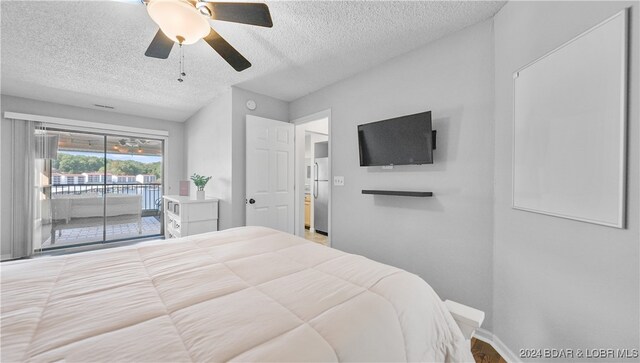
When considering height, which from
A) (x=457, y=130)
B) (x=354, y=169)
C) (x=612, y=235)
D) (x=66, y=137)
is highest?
(x=66, y=137)

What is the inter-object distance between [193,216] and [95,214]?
111 inches

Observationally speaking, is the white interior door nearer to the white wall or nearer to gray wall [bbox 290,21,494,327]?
the white wall

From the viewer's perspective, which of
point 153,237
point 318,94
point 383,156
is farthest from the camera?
point 153,237

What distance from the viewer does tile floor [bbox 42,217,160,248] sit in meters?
3.99

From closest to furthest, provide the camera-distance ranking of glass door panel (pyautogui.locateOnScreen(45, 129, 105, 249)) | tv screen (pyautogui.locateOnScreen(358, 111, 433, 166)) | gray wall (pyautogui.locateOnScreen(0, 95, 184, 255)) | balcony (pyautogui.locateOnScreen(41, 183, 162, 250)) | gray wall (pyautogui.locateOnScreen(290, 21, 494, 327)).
→ gray wall (pyautogui.locateOnScreen(290, 21, 494, 327)) < tv screen (pyautogui.locateOnScreen(358, 111, 433, 166)) < gray wall (pyautogui.locateOnScreen(0, 95, 184, 255)) < glass door panel (pyautogui.locateOnScreen(45, 129, 105, 249)) < balcony (pyautogui.locateOnScreen(41, 183, 162, 250))

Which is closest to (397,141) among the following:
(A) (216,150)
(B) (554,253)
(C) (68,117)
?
(B) (554,253)

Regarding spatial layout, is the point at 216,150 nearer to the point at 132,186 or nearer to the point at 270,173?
the point at 270,173

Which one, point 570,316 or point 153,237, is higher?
point 570,316

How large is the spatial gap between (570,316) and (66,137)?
6.51 metres

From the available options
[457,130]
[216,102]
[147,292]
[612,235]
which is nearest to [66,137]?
[216,102]

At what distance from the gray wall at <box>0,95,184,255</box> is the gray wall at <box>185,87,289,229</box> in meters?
1.32

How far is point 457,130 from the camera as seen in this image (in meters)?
1.90

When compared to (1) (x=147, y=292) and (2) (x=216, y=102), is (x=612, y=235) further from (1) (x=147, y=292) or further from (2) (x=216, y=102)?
(2) (x=216, y=102)

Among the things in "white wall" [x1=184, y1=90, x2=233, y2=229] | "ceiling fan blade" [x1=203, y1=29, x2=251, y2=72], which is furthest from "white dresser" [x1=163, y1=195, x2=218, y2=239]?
"ceiling fan blade" [x1=203, y1=29, x2=251, y2=72]
